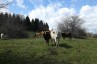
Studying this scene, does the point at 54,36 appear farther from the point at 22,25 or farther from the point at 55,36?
the point at 22,25

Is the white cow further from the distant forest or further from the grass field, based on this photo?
the distant forest

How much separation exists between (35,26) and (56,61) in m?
92.1

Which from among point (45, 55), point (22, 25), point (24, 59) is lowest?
point (24, 59)

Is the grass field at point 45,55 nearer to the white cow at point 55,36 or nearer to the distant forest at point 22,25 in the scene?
the white cow at point 55,36

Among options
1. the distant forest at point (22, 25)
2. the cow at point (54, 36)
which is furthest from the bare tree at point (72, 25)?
the cow at point (54, 36)

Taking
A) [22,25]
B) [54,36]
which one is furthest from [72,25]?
[54,36]

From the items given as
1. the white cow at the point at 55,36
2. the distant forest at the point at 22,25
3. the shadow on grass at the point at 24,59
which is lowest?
the shadow on grass at the point at 24,59

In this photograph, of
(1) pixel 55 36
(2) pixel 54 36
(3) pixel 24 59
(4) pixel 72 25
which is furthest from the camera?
(4) pixel 72 25

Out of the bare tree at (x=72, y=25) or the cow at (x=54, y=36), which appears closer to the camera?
the cow at (x=54, y=36)

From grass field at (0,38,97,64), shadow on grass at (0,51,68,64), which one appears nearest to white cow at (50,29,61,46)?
grass field at (0,38,97,64)

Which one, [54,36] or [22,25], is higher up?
[22,25]

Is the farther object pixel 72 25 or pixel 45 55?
pixel 72 25

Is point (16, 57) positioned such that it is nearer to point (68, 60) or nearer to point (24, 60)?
point (24, 60)

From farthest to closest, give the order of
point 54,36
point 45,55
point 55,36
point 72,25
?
point 72,25 → point 54,36 → point 55,36 → point 45,55
